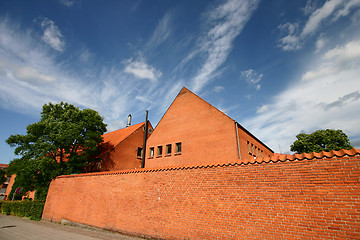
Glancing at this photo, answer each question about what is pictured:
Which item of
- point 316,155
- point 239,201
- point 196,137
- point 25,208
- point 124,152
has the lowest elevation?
point 25,208

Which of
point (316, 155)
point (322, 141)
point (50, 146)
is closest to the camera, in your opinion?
point (316, 155)

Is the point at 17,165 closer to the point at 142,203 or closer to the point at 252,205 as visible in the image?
the point at 142,203


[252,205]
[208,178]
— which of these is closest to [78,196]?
[208,178]

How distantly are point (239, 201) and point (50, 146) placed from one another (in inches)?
703

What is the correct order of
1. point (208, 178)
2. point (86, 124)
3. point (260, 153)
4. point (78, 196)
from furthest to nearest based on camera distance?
point (260, 153), point (86, 124), point (78, 196), point (208, 178)

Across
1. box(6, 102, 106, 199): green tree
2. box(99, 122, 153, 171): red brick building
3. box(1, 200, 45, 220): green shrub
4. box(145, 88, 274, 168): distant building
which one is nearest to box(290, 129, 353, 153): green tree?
box(145, 88, 274, 168): distant building

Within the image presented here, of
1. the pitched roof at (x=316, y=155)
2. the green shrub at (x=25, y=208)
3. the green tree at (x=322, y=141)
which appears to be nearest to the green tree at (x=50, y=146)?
the green shrub at (x=25, y=208)

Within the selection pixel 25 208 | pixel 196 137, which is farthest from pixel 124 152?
pixel 25 208

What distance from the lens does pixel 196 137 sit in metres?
18.2

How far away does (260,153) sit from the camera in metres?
22.1

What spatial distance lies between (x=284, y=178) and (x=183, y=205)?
4026mm

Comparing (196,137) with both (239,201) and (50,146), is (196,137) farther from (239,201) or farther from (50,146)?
(50,146)

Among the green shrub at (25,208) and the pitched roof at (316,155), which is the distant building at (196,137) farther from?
the green shrub at (25,208)

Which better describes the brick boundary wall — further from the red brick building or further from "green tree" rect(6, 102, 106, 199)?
the red brick building
